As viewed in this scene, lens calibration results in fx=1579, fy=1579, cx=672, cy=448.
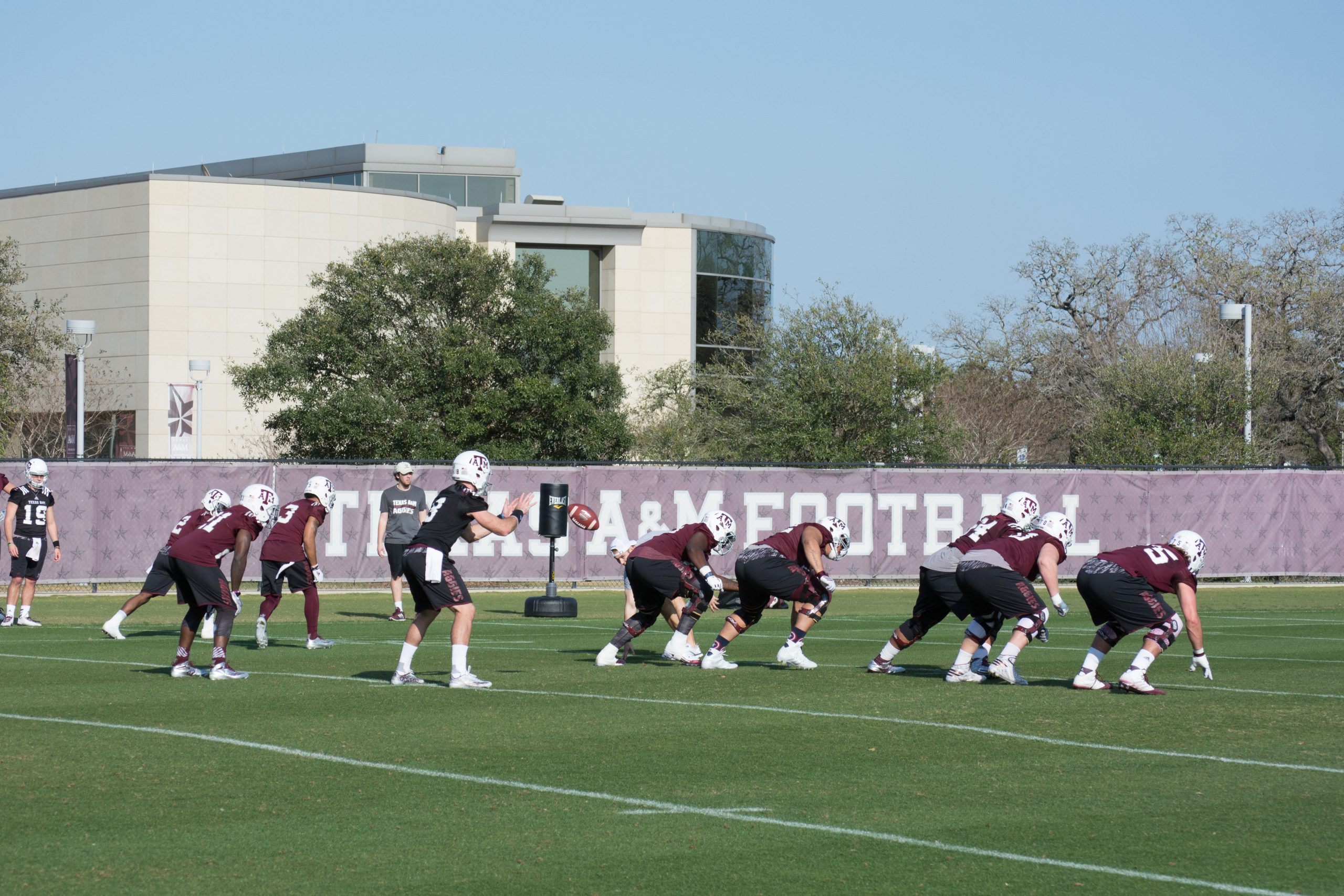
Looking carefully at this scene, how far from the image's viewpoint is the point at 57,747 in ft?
32.7

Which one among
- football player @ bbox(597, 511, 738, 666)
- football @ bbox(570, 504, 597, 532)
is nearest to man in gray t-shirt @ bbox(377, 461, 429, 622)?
football @ bbox(570, 504, 597, 532)

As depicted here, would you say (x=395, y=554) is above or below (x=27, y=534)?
below

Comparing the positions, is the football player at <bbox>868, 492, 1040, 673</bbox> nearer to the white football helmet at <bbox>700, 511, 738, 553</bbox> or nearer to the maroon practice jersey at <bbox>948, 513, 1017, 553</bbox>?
the maroon practice jersey at <bbox>948, 513, 1017, 553</bbox>

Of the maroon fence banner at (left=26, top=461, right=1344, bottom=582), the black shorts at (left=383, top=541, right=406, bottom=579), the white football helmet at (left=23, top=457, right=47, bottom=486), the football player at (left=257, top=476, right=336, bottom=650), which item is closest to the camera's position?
the football player at (left=257, top=476, right=336, bottom=650)

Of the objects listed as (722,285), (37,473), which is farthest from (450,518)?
(722,285)

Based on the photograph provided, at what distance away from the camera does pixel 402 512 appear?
21.0 metres

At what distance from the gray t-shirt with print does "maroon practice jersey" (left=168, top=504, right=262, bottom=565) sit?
23.3 ft

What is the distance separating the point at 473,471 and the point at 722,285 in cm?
6252

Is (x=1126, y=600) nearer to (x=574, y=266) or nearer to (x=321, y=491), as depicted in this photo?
(x=321, y=491)

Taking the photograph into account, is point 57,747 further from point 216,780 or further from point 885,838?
point 885,838

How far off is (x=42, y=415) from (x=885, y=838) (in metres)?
53.1

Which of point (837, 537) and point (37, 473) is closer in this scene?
point (837, 537)

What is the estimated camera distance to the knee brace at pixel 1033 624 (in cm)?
1354

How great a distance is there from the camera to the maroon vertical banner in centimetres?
3216
